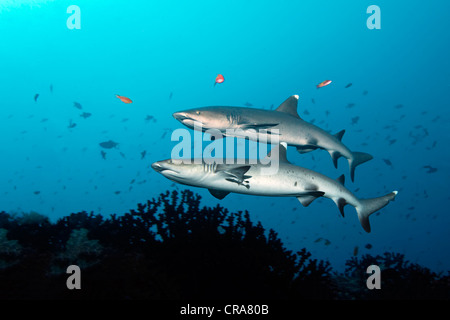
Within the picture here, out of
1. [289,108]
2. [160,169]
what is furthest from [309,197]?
[160,169]

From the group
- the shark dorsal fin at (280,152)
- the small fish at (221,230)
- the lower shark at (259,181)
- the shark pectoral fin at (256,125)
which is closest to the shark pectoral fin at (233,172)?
the lower shark at (259,181)

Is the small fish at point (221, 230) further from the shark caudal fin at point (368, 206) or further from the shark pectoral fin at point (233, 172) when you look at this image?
the shark caudal fin at point (368, 206)

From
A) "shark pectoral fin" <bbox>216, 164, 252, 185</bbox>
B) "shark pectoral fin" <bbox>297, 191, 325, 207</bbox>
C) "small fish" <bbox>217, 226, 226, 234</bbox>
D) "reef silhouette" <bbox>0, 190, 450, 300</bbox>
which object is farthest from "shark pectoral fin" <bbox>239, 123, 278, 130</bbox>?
"small fish" <bbox>217, 226, 226, 234</bbox>

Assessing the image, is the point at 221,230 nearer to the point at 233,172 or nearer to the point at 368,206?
the point at 233,172

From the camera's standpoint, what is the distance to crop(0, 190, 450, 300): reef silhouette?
5.00 metres

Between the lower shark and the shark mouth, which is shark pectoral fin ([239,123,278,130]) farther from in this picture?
the shark mouth

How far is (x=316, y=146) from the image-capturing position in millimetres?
7055

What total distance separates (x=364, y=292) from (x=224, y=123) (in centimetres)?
594

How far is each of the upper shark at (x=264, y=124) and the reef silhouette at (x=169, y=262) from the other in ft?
8.10

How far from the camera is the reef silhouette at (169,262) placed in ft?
16.4

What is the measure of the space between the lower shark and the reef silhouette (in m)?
1.74

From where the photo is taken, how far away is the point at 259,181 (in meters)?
4.86
